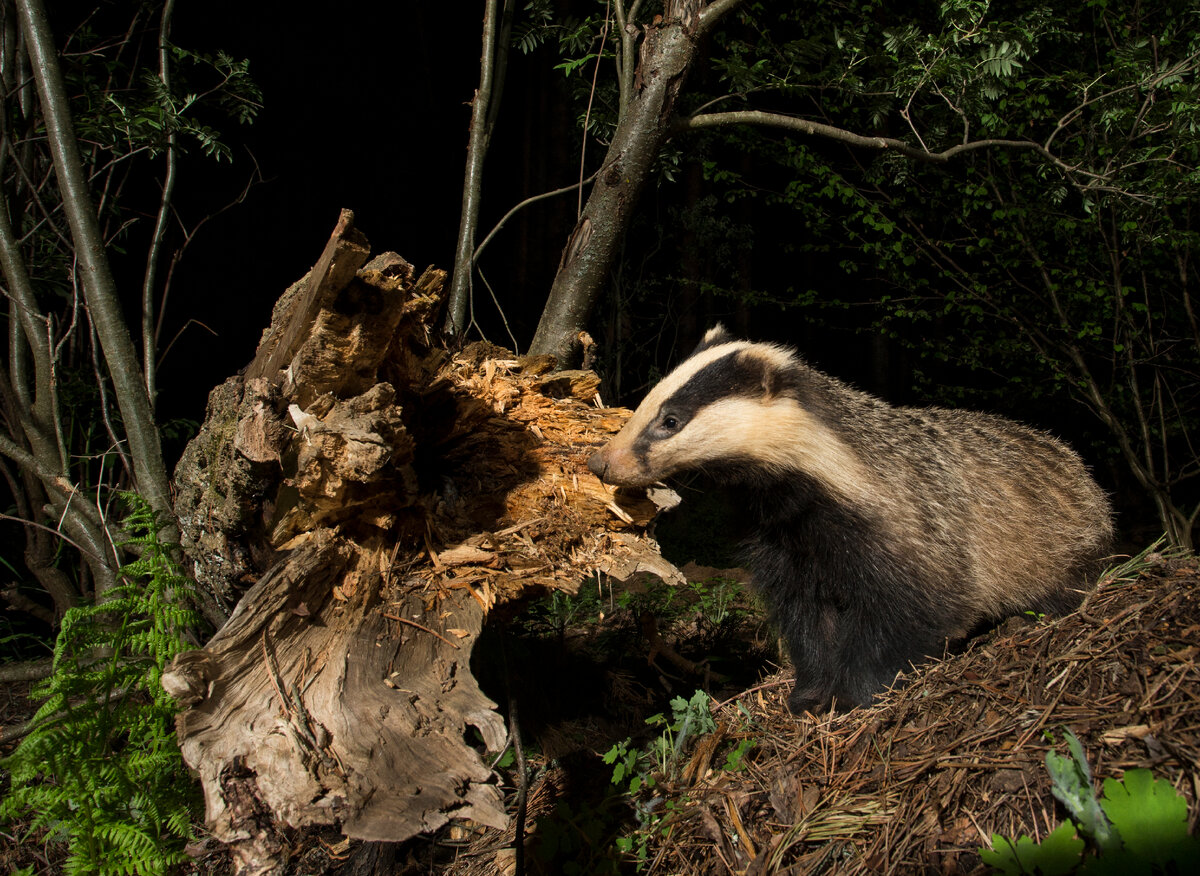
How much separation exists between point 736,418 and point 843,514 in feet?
1.83

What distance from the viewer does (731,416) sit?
2848 millimetres

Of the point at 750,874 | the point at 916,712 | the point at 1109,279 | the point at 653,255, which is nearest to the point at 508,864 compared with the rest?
the point at 750,874

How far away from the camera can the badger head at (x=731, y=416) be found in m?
2.79

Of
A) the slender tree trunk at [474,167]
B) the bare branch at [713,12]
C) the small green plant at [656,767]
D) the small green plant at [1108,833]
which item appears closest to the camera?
the small green plant at [1108,833]

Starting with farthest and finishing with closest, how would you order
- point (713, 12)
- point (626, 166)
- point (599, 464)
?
point (626, 166)
point (713, 12)
point (599, 464)

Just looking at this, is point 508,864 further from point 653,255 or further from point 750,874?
point 653,255

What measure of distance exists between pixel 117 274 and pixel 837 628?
4884mm

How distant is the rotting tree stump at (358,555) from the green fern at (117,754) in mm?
192

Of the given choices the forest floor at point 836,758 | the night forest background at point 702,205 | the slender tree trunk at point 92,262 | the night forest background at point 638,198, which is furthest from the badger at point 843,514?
the night forest background at point 702,205

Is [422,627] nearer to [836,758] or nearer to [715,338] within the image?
[836,758]

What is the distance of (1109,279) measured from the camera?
18.2 feet

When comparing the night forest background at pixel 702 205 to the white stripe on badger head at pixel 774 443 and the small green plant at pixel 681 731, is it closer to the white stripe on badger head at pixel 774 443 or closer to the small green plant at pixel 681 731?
the white stripe on badger head at pixel 774 443

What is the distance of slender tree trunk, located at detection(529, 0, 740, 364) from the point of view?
330cm

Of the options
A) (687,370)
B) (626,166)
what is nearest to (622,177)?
(626,166)
